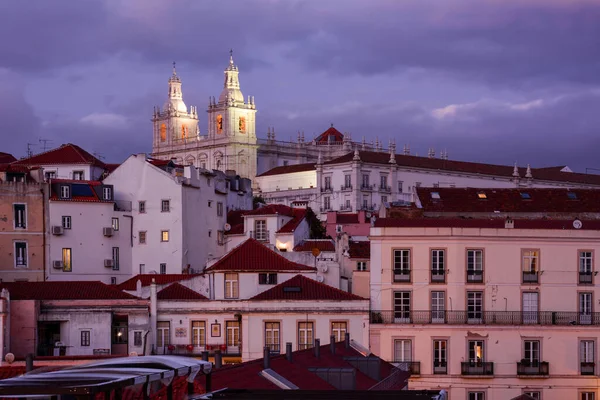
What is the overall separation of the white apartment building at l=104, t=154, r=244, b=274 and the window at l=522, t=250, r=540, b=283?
90.8ft

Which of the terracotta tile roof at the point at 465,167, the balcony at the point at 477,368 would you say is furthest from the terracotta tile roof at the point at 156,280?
the terracotta tile roof at the point at 465,167

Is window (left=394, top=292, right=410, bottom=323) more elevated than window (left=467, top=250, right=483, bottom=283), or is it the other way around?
window (left=467, top=250, right=483, bottom=283)

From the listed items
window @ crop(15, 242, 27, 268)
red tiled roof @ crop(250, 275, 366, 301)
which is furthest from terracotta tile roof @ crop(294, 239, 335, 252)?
red tiled roof @ crop(250, 275, 366, 301)

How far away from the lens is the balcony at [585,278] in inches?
2351

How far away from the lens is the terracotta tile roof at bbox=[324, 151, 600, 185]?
163000mm

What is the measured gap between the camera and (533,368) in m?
57.6

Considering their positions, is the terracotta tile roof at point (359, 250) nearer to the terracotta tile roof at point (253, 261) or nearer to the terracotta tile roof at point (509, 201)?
the terracotta tile roof at point (509, 201)

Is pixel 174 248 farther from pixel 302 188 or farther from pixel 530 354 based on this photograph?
pixel 302 188

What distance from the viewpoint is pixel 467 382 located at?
187ft

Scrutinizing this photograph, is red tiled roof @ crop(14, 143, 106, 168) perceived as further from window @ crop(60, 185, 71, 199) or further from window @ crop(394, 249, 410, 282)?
window @ crop(394, 249, 410, 282)

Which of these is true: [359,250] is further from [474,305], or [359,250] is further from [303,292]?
[474,305]

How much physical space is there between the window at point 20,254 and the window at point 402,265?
27.4 meters

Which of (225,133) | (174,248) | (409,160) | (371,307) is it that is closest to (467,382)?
(371,307)

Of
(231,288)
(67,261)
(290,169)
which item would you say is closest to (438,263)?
(231,288)
